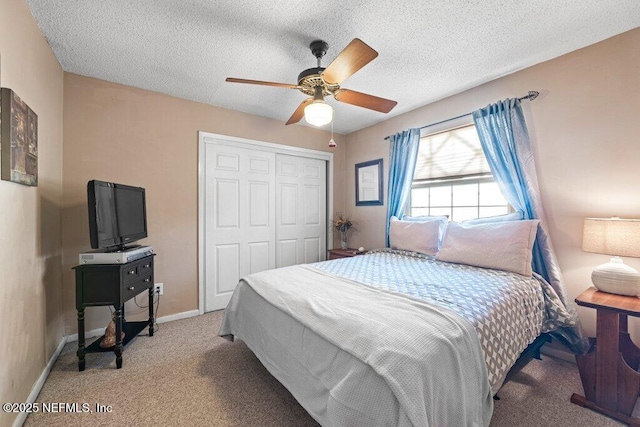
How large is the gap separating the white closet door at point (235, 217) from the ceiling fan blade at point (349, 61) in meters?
1.94

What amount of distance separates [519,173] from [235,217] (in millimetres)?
3018

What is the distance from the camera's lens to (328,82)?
6.20ft

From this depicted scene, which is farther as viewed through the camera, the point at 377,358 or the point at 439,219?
the point at 439,219

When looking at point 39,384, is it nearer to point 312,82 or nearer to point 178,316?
point 178,316

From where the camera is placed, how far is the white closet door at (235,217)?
3258 mm

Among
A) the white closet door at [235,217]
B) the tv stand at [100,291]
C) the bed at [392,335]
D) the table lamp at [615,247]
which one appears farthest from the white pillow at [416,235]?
the tv stand at [100,291]

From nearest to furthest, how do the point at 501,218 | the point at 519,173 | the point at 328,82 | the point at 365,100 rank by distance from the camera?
the point at 328,82, the point at 365,100, the point at 519,173, the point at 501,218

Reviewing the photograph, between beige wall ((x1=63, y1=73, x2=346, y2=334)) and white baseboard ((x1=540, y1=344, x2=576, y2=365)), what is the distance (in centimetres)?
345

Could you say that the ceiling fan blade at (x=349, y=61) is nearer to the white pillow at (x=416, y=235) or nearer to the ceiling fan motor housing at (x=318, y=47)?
the ceiling fan motor housing at (x=318, y=47)

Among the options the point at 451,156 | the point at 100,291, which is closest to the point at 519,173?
the point at 451,156

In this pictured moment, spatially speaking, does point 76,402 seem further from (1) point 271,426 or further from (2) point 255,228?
(2) point 255,228

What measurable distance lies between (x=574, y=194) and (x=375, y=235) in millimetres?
2192

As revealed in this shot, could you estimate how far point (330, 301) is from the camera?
155cm

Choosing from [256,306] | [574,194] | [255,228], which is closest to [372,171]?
[255,228]
